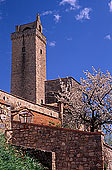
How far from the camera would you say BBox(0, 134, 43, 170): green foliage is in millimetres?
7830

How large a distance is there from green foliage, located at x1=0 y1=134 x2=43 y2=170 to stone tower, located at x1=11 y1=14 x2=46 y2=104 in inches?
960

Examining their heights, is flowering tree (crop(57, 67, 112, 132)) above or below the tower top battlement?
below

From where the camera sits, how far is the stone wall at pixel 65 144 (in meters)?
10.1

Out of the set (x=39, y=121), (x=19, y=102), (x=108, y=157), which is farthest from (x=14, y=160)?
(x=39, y=121)

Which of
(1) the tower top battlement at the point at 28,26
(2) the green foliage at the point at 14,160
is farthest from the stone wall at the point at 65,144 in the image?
(1) the tower top battlement at the point at 28,26

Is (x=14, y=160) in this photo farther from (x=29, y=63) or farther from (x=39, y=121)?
(x=29, y=63)

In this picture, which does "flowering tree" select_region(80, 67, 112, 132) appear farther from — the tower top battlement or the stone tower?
the tower top battlement

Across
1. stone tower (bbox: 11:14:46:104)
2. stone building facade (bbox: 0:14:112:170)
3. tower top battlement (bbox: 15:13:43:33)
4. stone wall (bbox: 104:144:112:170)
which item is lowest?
stone wall (bbox: 104:144:112:170)

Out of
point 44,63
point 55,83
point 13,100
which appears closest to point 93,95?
point 13,100

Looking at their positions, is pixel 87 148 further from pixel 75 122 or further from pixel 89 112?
pixel 75 122

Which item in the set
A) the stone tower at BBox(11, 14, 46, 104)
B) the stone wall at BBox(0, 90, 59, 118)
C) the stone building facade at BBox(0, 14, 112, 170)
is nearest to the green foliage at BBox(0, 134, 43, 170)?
the stone building facade at BBox(0, 14, 112, 170)

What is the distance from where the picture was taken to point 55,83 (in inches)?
1323

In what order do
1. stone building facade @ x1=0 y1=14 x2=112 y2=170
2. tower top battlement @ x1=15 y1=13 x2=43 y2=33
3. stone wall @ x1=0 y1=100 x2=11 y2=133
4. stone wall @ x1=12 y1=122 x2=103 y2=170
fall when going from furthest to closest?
tower top battlement @ x1=15 y1=13 x2=43 y2=33 < stone wall @ x1=0 y1=100 x2=11 y2=133 < stone building facade @ x1=0 y1=14 x2=112 y2=170 < stone wall @ x1=12 y1=122 x2=103 y2=170

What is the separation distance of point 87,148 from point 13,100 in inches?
315
